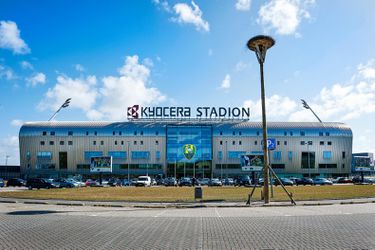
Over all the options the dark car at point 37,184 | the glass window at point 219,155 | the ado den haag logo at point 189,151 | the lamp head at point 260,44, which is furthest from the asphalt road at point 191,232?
the glass window at point 219,155

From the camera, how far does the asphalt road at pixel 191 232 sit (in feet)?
34.8

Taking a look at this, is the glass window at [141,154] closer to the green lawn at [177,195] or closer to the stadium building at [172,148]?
the stadium building at [172,148]

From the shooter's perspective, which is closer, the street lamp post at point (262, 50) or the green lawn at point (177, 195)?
the street lamp post at point (262, 50)

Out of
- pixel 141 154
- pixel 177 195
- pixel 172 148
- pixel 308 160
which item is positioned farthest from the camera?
pixel 308 160

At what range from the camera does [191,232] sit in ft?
42.8

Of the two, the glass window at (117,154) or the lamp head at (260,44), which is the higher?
the lamp head at (260,44)

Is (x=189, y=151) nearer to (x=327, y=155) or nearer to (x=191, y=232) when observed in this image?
(x=327, y=155)

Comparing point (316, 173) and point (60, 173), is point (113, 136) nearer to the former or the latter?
point (60, 173)

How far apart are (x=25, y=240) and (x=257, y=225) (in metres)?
8.81

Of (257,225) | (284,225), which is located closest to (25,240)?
(257,225)

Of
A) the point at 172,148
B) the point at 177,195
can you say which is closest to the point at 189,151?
the point at 172,148

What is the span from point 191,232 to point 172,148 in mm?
101956

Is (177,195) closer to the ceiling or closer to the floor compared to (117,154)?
closer to the floor

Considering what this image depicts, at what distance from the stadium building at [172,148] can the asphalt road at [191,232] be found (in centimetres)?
9740
